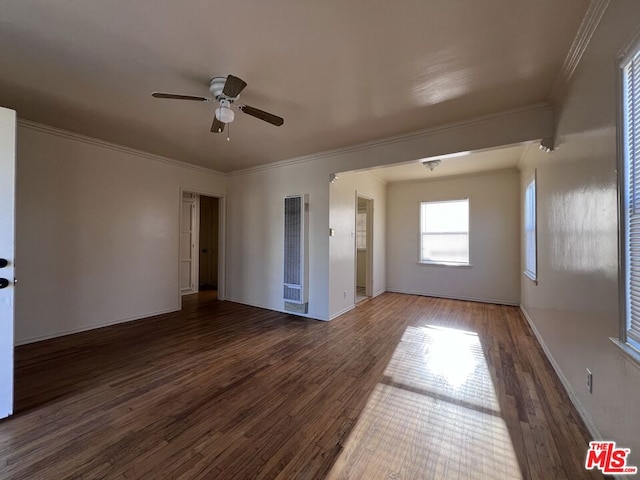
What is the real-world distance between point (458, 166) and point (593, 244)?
357cm

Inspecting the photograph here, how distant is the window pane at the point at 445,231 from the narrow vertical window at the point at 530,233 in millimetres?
1279

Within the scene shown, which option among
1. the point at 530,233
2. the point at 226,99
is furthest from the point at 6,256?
the point at 530,233

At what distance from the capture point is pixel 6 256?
187 centimetres

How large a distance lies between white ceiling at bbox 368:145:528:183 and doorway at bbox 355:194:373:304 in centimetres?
75

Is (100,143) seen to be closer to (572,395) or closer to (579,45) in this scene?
(579,45)

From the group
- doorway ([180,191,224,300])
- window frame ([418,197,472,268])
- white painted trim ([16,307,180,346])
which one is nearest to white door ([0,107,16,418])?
white painted trim ([16,307,180,346])

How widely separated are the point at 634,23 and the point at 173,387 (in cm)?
377

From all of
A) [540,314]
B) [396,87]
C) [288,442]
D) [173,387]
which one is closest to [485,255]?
[540,314]

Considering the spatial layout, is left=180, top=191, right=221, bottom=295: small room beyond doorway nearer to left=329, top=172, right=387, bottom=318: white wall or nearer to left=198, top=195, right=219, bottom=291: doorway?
left=198, top=195, right=219, bottom=291: doorway

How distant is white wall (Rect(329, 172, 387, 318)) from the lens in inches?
172

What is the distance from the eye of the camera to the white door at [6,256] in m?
1.86

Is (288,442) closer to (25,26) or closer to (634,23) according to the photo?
(634,23)

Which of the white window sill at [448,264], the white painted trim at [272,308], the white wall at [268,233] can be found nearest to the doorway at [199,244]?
the white wall at [268,233]

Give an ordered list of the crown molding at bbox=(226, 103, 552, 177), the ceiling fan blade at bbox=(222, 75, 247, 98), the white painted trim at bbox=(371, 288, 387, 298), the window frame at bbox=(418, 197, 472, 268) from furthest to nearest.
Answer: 1. the white painted trim at bbox=(371, 288, 387, 298)
2. the window frame at bbox=(418, 197, 472, 268)
3. the crown molding at bbox=(226, 103, 552, 177)
4. the ceiling fan blade at bbox=(222, 75, 247, 98)
